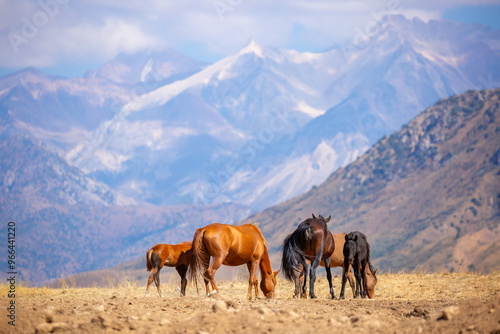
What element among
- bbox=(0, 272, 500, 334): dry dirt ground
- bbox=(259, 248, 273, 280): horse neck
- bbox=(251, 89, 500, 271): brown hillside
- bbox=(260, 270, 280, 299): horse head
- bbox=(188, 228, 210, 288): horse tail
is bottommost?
bbox=(0, 272, 500, 334): dry dirt ground

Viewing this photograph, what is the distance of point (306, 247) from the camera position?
1825 centimetres

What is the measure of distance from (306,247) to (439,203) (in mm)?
153640

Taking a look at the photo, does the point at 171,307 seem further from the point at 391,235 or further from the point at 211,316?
the point at 391,235

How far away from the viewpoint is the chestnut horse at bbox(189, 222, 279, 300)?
1717 cm

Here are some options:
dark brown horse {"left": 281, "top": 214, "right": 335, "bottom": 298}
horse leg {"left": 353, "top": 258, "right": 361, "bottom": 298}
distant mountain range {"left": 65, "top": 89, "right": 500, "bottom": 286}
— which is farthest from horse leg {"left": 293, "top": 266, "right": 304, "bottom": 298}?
distant mountain range {"left": 65, "top": 89, "right": 500, "bottom": 286}

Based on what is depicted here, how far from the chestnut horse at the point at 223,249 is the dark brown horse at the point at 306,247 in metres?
0.78

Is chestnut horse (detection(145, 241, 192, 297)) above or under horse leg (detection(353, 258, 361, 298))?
above

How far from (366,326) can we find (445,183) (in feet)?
554

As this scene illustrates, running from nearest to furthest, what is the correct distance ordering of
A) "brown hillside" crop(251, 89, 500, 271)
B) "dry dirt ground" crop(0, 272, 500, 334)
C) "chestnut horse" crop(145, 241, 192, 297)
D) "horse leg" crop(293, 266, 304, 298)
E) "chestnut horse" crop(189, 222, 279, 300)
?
1. "dry dirt ground" crop(0, 272, 500, 334)
2. "chestnut horse" crop(189, 222, 279, 300)
3. "horse leg" crop(293, 266, 304, 298)
4. "chestnut horse" crop(145, 241, 192, 297)
5. "brown hillside" crop(251, 89, 500, 271)

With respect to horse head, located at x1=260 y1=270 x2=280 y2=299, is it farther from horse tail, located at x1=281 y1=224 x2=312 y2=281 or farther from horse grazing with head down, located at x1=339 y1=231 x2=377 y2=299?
horse grazing with head down, located at x1=339 y1=231 x2=377 y2=299

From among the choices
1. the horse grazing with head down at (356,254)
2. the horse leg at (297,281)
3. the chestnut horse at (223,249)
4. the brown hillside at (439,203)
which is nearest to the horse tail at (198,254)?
the chestnut horse at (223,249)

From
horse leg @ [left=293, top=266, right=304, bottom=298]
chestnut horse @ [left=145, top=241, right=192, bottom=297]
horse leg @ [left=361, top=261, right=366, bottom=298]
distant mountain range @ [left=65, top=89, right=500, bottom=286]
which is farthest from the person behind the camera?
distant mountain range @ [left=65, top=89, right=500, bottom=286]

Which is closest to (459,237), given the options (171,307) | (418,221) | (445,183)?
(418,221)

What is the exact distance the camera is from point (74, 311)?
13.8 meters
